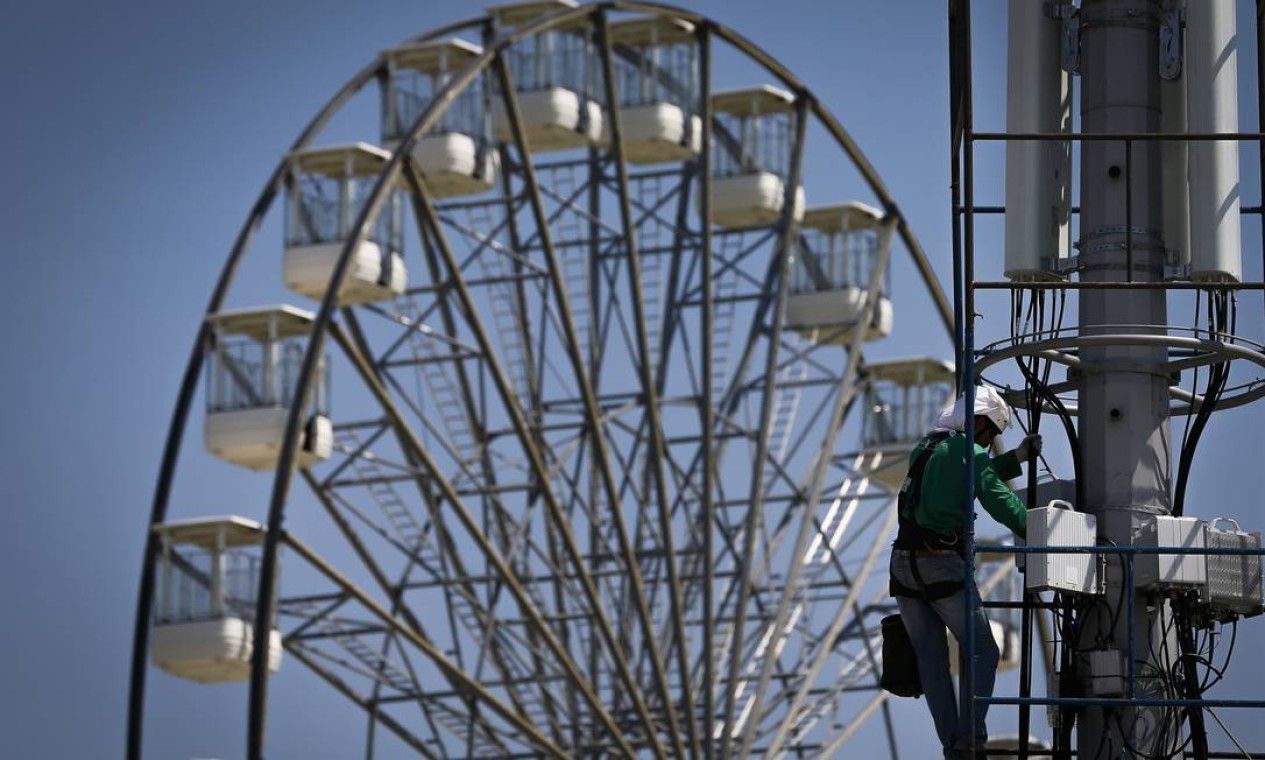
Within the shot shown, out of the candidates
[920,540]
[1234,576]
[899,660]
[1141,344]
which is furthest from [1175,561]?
[899,660]

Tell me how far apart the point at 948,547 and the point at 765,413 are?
25.2 meters

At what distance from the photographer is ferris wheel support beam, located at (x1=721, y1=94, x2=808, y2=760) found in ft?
111

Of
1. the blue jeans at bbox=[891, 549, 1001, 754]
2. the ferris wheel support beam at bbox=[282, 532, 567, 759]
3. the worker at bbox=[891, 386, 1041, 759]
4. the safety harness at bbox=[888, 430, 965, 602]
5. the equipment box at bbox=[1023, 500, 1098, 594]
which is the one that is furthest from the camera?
the ferris wheel support beam at bbox=[282, 532, 567, 759]

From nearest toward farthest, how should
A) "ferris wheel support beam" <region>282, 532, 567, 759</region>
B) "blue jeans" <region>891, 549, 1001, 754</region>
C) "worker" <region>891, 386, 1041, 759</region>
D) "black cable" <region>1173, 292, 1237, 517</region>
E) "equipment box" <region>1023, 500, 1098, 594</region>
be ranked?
"equipment box" <region>1023, 500, 1098, 594</region>, "worker" <region>891, 386, 1041, 759</region>, "blue jeans" <region>891, 549, 1001, 754</region>, "black cable" <region>1173, 292, 1237, 517</region>, "ferris wheel support beam" <region>282, 532, 567, 759</region>

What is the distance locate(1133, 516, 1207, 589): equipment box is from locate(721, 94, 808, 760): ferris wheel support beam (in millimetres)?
23562

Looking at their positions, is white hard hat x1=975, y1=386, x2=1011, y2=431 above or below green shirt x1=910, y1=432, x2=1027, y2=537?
above

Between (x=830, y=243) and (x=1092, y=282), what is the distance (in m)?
29.4

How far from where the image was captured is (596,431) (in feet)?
110

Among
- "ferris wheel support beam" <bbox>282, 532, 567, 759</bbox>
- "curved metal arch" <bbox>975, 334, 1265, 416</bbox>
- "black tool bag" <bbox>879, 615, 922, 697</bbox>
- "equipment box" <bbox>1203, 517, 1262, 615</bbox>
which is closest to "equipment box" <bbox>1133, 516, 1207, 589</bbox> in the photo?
"equipment box" <bbox>1203, 517, 1262, 615</bbox>

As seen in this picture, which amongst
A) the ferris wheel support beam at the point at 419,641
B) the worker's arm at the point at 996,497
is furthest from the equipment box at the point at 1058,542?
the ferris wheel support beam at the point at 419,641

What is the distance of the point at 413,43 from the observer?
35094 millimetres

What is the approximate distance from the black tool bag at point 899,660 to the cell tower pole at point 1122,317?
2.03ft

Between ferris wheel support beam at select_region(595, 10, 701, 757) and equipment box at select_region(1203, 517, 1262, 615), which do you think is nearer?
equipment box at select_region(1203, 517, 1262, 615)

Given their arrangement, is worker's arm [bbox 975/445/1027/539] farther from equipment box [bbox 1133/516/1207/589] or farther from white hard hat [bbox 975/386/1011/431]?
equipment box [bbox 1133/516/1207/589]
